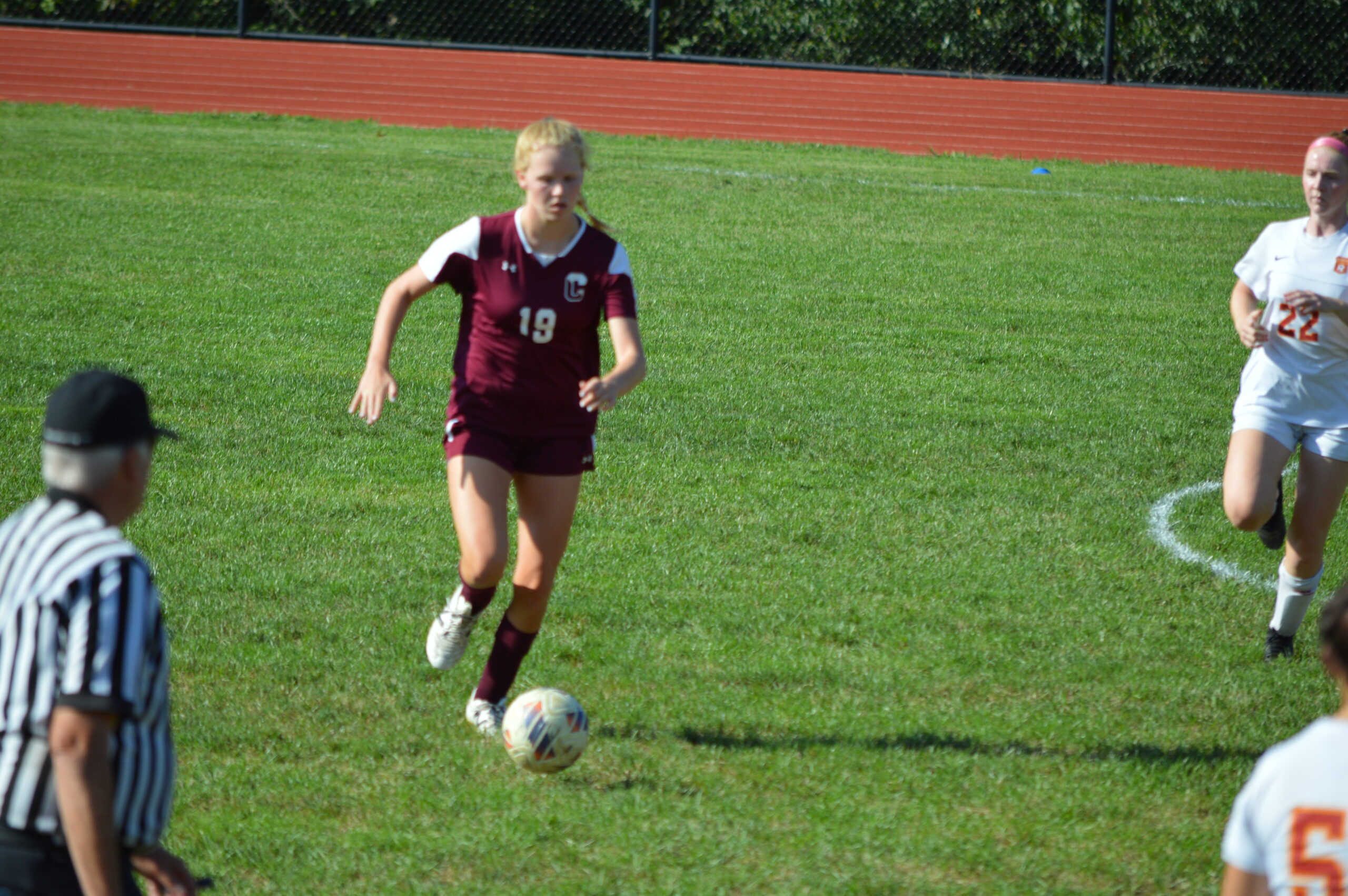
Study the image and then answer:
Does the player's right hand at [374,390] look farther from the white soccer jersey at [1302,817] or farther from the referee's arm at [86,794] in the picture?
the white soccer jersey at [1302,817]

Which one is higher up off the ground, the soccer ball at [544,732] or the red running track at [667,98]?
the red running track at [667,98]

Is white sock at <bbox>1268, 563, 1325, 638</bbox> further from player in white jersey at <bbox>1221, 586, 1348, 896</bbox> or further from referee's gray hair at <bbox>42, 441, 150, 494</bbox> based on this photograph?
referee's gray hair at <bbox>42, 441, 150, 494</bbox>

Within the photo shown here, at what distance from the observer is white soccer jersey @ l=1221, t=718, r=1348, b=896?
231 cm

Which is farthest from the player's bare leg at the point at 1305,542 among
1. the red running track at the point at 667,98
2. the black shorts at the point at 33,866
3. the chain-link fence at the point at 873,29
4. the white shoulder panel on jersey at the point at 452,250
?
the chain-link fence at the point at 873,29

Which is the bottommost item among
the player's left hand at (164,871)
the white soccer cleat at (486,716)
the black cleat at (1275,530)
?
the white soccer cleat at (486,716)

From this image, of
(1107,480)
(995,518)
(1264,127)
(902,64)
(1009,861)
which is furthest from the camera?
(902,64)

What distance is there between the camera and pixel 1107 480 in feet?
29.4

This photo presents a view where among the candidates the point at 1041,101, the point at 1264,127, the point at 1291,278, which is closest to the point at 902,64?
the point at 1041,101

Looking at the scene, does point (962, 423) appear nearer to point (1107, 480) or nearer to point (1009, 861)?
point (1107, 480)

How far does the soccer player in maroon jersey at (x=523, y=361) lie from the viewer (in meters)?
5.16

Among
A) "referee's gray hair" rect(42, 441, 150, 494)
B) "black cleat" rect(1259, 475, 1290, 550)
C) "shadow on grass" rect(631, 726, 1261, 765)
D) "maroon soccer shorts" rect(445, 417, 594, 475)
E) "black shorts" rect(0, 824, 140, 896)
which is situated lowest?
"shadow on grass" rect(631, 726, 1261, 765)

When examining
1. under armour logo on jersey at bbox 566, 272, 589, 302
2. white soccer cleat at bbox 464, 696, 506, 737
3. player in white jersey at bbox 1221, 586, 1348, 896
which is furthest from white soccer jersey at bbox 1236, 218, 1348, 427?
player in white jersey at bbox 1221, 586, 1348, 896

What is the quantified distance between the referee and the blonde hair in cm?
253

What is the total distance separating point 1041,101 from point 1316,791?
23.4 m
